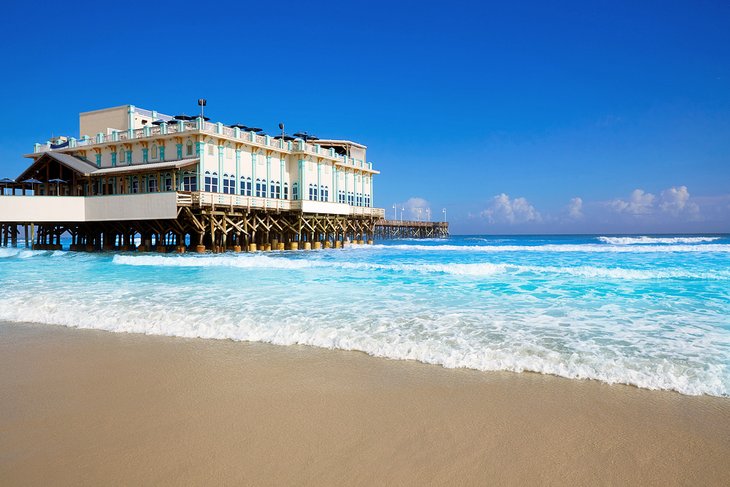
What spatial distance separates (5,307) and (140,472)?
29.0 feet

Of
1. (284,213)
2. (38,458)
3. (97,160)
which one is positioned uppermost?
(97,160)

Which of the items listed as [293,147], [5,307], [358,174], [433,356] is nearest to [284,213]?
[293,147]

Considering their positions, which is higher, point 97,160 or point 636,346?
point 97,160

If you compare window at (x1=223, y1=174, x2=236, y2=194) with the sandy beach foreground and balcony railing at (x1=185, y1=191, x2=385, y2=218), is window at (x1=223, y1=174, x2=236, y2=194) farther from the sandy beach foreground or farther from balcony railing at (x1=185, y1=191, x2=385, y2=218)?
the sandy beach foreground

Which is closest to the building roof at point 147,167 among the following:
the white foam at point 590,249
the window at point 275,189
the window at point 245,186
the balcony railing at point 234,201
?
the balcony railing at point 234,201

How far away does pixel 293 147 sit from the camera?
36.2 meters

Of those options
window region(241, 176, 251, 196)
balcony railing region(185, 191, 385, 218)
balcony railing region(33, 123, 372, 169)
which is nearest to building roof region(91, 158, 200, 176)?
balcony railing region(33, 123, 372, 169)

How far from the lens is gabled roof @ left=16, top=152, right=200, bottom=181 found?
28.8m

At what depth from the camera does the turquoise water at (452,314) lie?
580 cm

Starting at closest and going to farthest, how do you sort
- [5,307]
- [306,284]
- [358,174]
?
[5,307]
[306,284]
[358,174]

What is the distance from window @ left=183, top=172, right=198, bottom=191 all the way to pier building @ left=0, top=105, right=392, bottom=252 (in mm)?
72

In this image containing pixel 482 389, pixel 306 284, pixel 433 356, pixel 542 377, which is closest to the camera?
pixel 482 389

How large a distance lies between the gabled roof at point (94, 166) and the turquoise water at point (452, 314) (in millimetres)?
13535

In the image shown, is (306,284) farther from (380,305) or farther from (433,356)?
(433,356)
